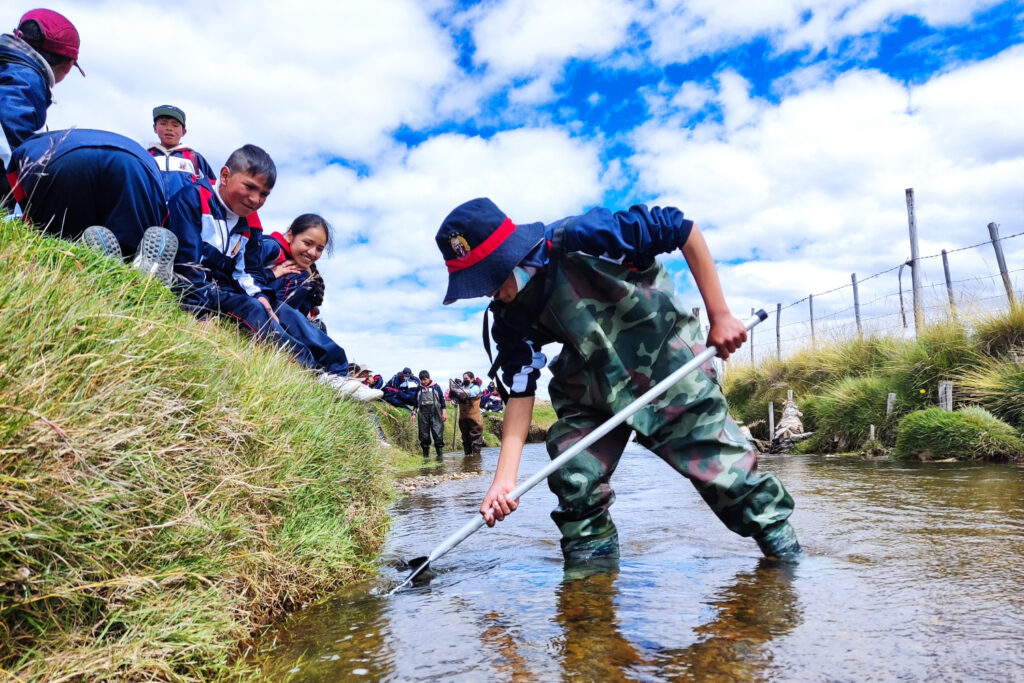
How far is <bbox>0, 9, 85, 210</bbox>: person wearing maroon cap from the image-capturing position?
3.40m

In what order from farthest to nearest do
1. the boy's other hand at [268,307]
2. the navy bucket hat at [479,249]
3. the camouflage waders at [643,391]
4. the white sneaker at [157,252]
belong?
the boy's other hand at [268,307], the white sneaker at [157,252], the camouflage waders at [643,391], the navy bucket hat at [479,249]

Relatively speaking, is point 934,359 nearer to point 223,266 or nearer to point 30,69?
point 223,266

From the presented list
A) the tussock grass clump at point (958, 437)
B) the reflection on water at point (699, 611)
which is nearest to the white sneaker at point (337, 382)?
the reflection on water at point (699, 611)

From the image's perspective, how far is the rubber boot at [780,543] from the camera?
309 cm

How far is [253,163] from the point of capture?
14.7 feet

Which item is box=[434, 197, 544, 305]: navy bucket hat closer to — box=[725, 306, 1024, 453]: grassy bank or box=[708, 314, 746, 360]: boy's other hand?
box=[708, 314, 746, 360]: boy's other hand

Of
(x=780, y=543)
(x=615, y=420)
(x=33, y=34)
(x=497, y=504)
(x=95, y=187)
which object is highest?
(x=33, y=34)

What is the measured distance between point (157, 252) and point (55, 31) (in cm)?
141

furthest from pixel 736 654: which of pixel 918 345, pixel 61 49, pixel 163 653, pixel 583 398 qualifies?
pixel 918 345

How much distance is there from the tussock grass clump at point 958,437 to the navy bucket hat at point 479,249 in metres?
7.28

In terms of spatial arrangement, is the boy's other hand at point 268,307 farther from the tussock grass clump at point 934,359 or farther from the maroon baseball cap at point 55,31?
the tussock grass clump at point 934,359

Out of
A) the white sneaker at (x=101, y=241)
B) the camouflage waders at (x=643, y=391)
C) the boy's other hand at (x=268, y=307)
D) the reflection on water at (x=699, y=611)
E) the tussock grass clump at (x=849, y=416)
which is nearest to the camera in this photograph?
the reflection on water at (x=699, y=611)

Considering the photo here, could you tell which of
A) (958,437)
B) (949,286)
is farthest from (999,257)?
(958,437)

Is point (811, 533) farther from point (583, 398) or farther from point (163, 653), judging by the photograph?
point (163, 653)
